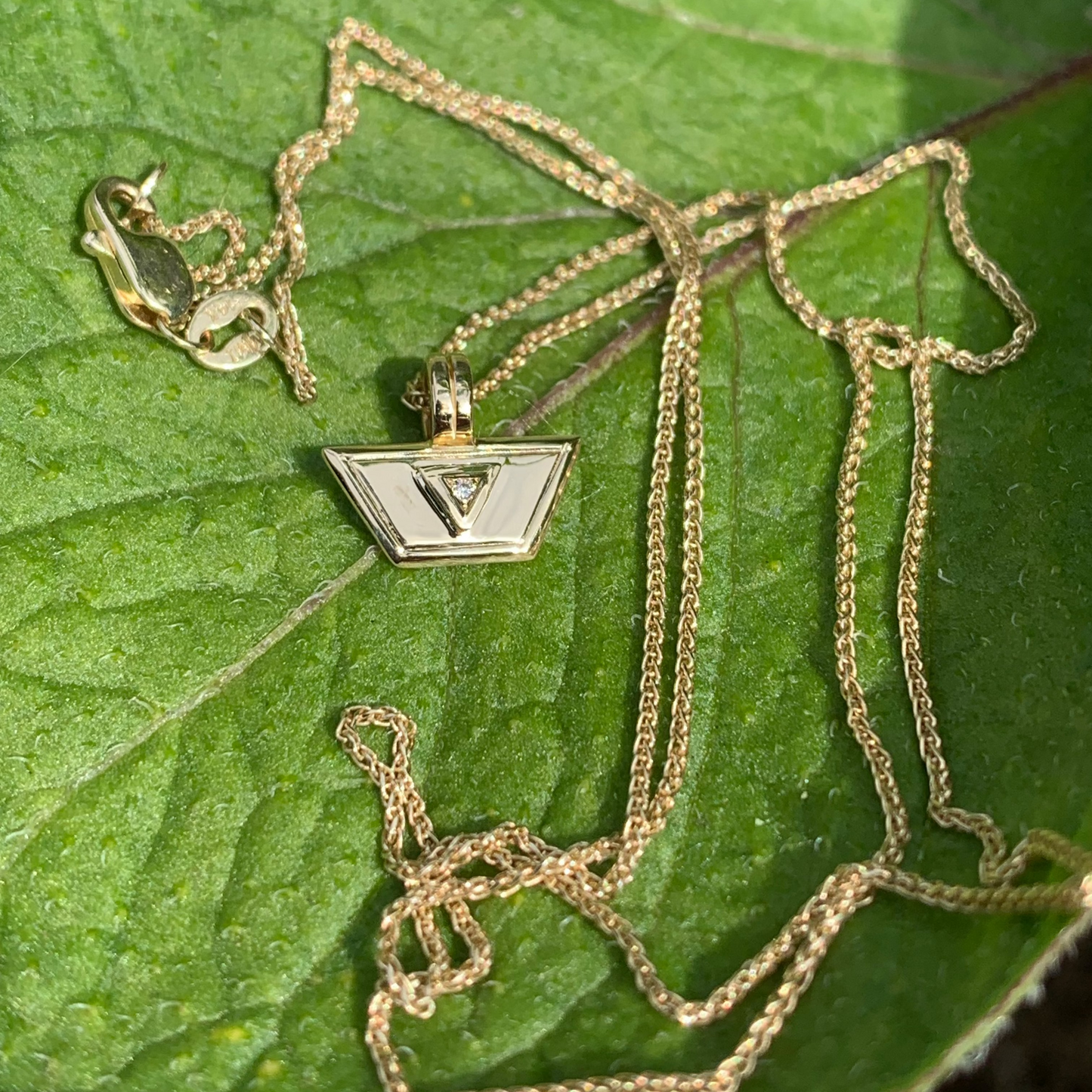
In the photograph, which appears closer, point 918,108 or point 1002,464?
point 1002,464

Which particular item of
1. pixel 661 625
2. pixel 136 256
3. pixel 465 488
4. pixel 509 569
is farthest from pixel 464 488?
pixel 136 256

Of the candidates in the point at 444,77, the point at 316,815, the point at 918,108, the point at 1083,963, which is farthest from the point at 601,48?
the point at 1083,963

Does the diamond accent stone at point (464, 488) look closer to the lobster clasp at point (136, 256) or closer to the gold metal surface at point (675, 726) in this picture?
the gold metal surface at point (675, 726)

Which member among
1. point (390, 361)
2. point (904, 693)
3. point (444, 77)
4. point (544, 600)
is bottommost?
point (904, 693)

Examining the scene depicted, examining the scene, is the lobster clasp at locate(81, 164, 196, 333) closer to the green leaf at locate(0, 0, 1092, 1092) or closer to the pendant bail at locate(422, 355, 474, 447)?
the green leaf at locate(0, 0, 1092, 1092)

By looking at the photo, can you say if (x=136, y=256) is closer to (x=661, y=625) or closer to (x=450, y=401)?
(x=450, y=401)

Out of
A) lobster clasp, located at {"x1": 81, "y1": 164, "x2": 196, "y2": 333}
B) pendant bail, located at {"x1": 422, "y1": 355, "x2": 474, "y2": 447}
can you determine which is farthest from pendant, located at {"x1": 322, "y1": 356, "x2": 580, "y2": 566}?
lobster clasp, located at {"x1": 81, "y1": 164, "x2": 196, "y2": 333}

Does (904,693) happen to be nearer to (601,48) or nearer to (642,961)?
(642,961)
